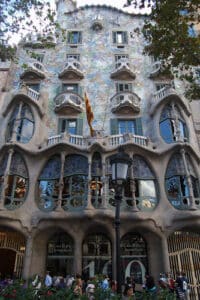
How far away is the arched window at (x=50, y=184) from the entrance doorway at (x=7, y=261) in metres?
3.97

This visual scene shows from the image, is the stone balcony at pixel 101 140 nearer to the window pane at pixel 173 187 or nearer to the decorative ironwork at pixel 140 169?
the decorative ironwork at pixel 140 169

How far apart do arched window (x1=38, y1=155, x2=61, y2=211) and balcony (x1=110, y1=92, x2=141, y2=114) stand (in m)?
6.77

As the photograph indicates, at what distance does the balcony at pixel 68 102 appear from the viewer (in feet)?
69.3

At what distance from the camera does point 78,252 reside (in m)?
15.9

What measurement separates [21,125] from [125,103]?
847cm

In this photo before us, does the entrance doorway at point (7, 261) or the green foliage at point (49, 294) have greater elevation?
the entrance doorway at point (7, 261)

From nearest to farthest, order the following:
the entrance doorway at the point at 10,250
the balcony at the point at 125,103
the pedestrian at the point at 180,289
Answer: the pedestrian at the point at 180,289 → the entrance doorway at the point at 10,250 → the balcony at the point at 125,103

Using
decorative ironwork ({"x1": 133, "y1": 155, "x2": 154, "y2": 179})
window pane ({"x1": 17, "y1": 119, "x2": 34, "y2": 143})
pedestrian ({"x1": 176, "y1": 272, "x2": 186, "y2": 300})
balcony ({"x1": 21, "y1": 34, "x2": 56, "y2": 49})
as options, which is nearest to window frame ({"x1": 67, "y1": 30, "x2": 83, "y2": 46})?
balcony ({"x1": 21, "y1": 34, "x2": 56, "y2": 49})

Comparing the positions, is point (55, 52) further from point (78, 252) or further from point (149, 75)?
point (78, 252)

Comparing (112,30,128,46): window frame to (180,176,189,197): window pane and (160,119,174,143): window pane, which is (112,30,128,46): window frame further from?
(180,176,189,197): window pane

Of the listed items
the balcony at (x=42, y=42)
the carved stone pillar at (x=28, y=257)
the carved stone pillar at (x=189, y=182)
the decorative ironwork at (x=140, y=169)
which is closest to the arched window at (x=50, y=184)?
the carved stone pillar at (x=28, y=257)

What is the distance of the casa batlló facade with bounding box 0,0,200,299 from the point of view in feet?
52.9

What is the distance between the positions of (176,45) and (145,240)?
12.2m

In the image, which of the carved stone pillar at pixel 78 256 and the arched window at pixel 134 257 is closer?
the carved stone pillar at pixel 78 256
